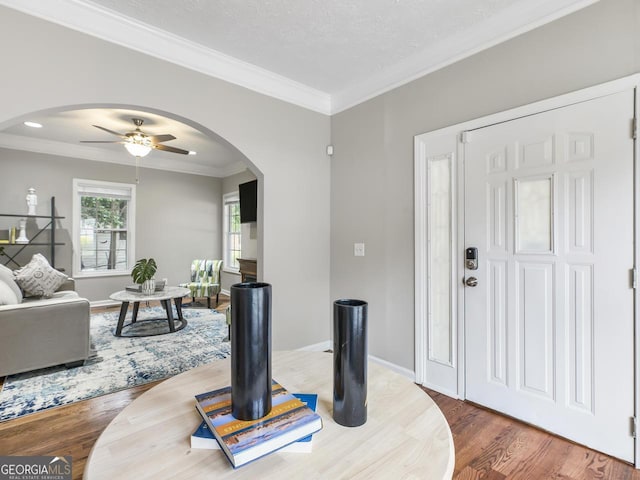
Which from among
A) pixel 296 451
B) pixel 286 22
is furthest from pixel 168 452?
pixel 286 22

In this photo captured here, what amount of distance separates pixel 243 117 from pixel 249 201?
2.63 metres

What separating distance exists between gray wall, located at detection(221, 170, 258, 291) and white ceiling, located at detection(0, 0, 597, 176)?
10.3 feet

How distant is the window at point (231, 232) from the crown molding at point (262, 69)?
370 centimetres

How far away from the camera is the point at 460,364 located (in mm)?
2342

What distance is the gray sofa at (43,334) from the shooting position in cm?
256

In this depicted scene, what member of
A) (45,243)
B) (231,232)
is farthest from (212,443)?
(231,232)

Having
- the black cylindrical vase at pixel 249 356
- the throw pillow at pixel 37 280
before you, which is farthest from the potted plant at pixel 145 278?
the black cylindrical vase at pixel 249 356

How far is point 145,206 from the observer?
5.76m

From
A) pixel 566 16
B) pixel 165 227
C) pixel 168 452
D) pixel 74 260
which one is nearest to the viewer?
pixel 168 452

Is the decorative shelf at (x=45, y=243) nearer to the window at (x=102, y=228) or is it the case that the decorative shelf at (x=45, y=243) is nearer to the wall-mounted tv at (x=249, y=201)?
the window at (x=102, y=228)

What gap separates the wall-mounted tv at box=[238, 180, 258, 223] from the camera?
5180mm

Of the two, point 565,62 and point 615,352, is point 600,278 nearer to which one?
point 615,352

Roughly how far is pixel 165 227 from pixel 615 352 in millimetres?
6280

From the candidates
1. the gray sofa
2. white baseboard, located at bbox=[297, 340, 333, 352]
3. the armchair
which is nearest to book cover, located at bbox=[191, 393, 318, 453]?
white baseboard, located at bbox=[297, 340, 333, 352]
